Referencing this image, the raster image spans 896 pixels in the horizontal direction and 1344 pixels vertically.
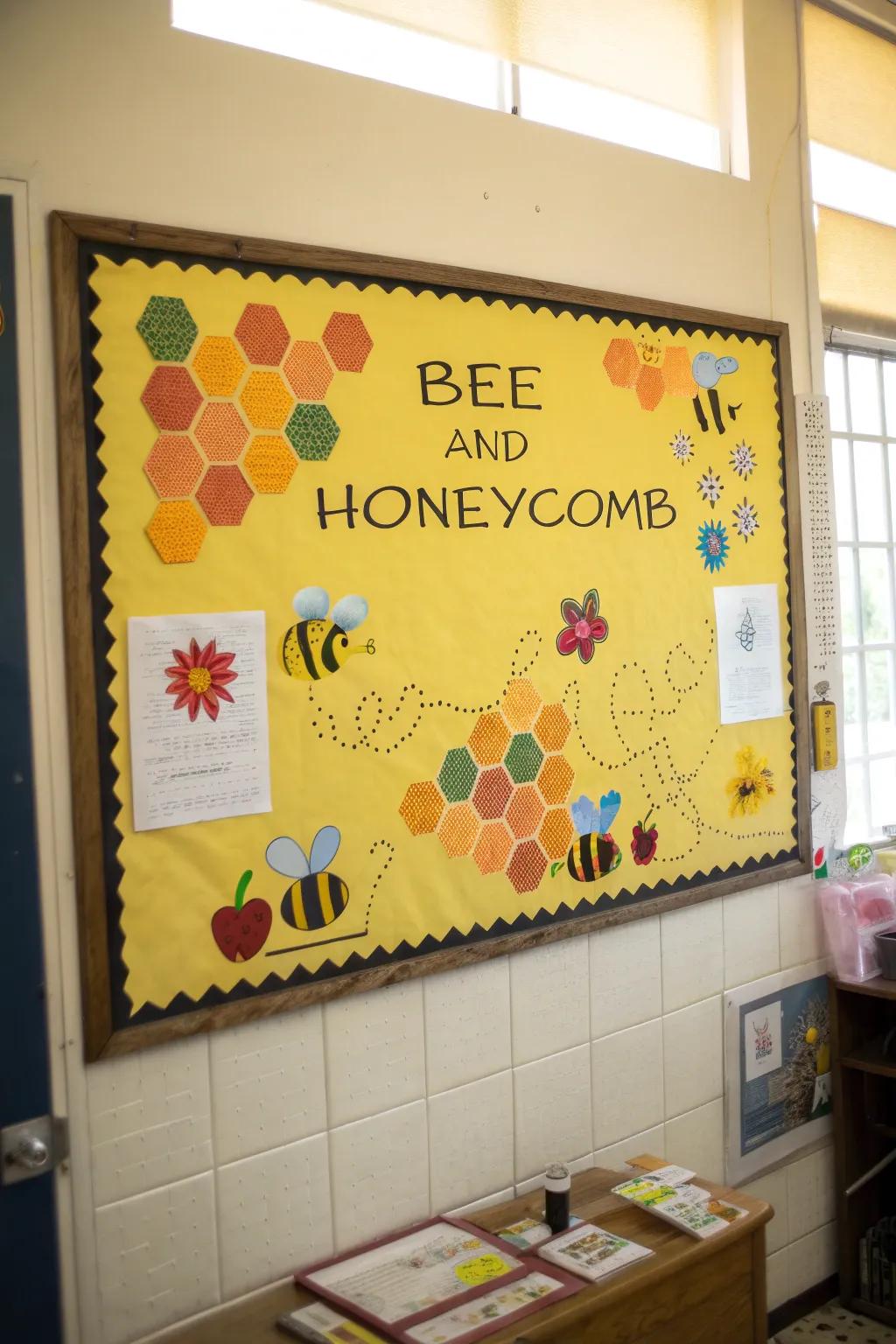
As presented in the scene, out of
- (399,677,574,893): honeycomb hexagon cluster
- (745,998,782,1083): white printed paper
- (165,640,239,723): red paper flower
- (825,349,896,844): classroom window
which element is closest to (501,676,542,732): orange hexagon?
(399,677,574,893): honeycomb hexagon cluster

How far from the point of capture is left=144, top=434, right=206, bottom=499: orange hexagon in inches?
68.1

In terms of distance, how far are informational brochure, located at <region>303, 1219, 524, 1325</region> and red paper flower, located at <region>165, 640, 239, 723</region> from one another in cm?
95

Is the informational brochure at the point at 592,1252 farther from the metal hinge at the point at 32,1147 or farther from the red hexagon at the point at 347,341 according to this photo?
the red hexagon at the point at 347,341

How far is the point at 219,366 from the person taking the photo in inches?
71.0

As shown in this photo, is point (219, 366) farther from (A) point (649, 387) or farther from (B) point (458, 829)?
(A) point (649, 387)

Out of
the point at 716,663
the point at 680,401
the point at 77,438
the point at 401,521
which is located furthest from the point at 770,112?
the point at 77,438

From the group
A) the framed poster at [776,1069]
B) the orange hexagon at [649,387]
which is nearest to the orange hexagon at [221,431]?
the orange hexagon at [649,387]

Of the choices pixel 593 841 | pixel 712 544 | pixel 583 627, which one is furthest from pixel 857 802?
pixel 583 627

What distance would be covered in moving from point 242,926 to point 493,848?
55cm

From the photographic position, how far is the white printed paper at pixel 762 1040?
2.66 metres

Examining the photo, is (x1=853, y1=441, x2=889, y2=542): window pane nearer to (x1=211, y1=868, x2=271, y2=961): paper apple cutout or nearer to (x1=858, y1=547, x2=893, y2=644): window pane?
(x1=858, y1=547, x2=893, y2=644): window pane

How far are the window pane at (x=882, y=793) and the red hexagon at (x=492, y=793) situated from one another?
1690 mm

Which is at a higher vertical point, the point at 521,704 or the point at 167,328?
the point at 167,328

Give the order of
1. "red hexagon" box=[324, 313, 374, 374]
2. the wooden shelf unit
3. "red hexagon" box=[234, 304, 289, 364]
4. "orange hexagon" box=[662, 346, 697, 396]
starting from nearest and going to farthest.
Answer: "red hexagon" box=[234, 304, 289, 364]
"red hexagon" box=[324, 313, 374, 374]
"orange hexagon" box=[662, 346, 697, 396]
the wooden shelf unit
